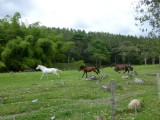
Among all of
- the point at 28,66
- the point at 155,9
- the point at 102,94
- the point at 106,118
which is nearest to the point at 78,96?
the point at 102,94

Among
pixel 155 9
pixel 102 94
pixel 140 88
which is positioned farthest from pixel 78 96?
pixel 155 9

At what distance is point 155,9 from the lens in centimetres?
3247

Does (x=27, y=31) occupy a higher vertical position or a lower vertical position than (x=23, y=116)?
higher

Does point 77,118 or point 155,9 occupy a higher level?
point 155,9

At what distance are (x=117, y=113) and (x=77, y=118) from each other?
6.99 ft

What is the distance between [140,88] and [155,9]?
940 cm

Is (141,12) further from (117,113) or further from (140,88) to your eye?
(117,113)

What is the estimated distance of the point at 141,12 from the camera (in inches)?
1351

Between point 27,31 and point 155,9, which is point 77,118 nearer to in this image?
point 155,9

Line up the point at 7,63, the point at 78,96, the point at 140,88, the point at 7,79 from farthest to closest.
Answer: the point at 7,63
the point at 7,79
the point at 140,88
the point at 78,96

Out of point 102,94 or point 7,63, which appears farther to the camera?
point 7,63

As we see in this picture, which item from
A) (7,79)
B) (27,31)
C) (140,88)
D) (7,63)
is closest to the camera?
(140,88)

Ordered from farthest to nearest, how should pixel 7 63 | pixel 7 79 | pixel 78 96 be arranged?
pixel 7 63
pixel 7 79
pixel 78 96

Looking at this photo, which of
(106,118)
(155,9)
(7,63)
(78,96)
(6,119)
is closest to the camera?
(106,118)
